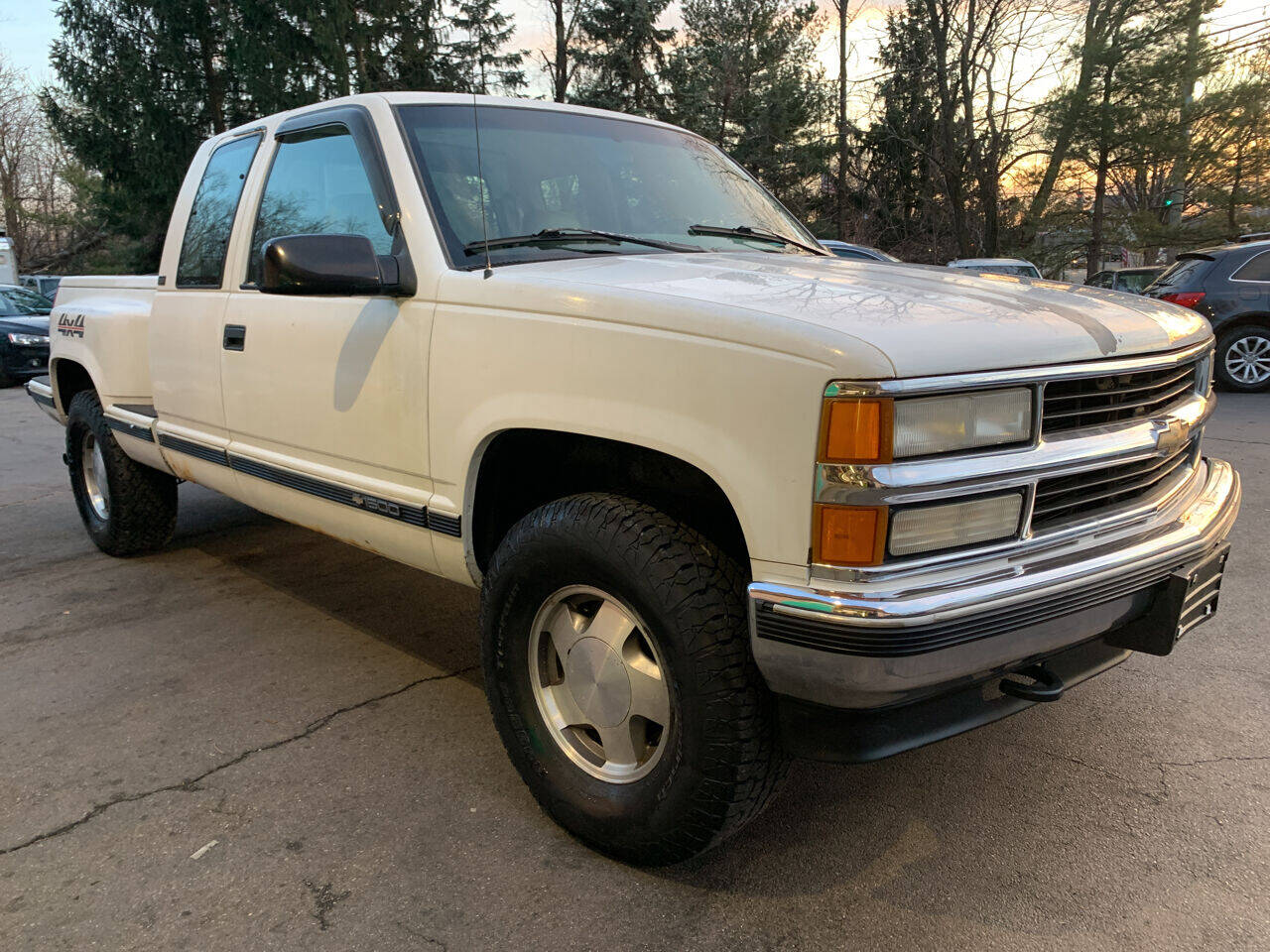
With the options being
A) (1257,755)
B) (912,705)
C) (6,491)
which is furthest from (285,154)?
(6,491)

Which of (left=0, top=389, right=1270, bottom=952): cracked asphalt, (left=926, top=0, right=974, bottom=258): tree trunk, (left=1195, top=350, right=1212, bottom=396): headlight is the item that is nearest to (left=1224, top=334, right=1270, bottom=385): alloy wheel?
(left=0, top=389, right=1270, bottom=952): cracked asphalt

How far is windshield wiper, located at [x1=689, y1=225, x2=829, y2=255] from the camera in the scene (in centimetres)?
323

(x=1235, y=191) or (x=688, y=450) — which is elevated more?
(x=1235, y=191)

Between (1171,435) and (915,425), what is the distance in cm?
97

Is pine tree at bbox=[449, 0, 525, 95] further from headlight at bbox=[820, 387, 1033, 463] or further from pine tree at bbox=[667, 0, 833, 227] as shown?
headlight at bbox=[820, 387, 1033, 463]

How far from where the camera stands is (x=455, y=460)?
2.63 m

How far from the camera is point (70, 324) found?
4.93 m

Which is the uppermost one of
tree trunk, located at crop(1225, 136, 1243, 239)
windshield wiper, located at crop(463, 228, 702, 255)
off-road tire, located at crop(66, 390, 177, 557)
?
tree trunk, located at crop(1225, 136, 1243, 239)

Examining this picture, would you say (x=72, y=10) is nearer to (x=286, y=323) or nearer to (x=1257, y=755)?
(x=286, y=323)

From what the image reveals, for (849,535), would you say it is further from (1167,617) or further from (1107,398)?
(1167,617)

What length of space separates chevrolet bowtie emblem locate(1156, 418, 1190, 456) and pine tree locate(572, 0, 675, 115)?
100ft

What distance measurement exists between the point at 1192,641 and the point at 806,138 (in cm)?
2807

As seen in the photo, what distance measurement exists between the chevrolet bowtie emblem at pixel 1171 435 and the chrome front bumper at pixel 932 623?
371 mm

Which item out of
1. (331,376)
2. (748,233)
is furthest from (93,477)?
(748,233)
